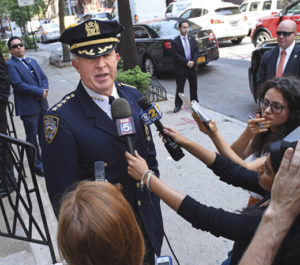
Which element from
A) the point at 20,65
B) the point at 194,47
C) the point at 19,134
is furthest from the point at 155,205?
the point at 194,47

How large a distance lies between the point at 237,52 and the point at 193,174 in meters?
10.1

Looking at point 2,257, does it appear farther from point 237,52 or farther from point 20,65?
point 237,52

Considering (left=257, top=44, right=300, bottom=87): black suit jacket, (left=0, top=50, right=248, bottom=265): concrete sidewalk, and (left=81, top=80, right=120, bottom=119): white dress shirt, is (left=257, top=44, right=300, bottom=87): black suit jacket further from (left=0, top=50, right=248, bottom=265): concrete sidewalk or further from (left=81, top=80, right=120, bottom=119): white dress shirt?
(left=81, top=80, right=120, bottom=119): white dress shirt

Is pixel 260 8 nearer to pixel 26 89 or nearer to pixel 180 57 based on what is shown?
pixel 180 57

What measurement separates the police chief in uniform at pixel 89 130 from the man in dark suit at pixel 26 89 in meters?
2.78

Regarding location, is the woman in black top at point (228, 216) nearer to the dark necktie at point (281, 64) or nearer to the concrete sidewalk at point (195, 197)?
the concrete sidewalk at point (195, 197)

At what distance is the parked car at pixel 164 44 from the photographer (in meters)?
9.88

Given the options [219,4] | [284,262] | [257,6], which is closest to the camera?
[284,262]

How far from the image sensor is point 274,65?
16.7 feet

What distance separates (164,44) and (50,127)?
27.7ft

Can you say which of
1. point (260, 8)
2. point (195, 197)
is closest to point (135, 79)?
point (195, 197)

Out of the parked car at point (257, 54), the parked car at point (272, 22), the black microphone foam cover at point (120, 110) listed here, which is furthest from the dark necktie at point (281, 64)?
the parked car at point (272, 22)

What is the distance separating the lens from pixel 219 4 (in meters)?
14.7

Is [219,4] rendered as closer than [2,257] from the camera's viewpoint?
No
